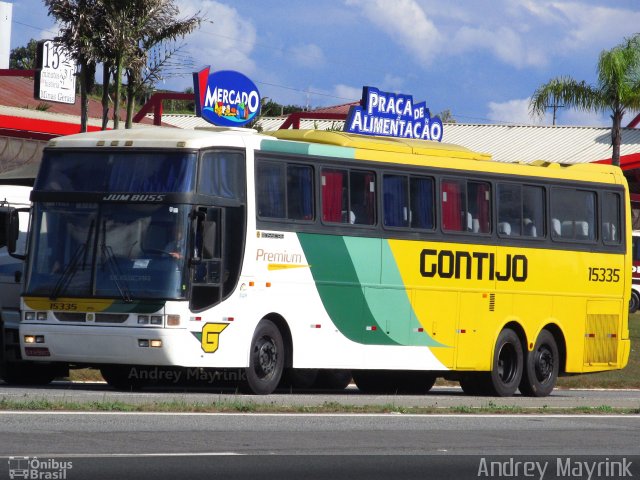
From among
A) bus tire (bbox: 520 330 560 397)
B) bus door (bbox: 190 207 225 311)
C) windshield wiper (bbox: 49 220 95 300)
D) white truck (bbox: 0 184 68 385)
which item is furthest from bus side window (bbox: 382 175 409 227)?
white truck (bbox: 0 184 68 385)

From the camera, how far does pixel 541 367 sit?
22.7 m

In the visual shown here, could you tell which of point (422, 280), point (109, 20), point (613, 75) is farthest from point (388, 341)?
point (613, 75)

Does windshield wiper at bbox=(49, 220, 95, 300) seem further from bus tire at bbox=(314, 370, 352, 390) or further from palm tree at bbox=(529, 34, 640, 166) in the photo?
palm tree at bbox=(529, 34, 640, 166)

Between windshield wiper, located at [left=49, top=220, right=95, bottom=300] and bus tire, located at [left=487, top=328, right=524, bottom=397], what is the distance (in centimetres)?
712

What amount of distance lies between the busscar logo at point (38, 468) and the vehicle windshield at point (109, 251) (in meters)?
7.46

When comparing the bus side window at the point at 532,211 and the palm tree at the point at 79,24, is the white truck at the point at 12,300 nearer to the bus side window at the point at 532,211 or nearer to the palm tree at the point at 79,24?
the bus side window at the point at 532,211

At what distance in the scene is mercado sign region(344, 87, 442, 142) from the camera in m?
31.2

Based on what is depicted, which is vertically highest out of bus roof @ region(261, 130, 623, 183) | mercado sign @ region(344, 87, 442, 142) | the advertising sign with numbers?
the advertising sign with numbers

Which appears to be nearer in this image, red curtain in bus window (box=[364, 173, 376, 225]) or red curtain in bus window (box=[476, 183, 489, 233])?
red curtain in bus window (box=[364, 173, 376, 225])

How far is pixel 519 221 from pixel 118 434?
37.5 ft

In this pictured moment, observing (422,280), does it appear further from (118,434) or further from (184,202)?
(118,434)

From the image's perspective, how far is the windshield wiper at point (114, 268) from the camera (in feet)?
57.5

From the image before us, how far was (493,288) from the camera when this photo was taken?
21.9 m

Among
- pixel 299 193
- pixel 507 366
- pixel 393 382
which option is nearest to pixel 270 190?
pixel 299 193
